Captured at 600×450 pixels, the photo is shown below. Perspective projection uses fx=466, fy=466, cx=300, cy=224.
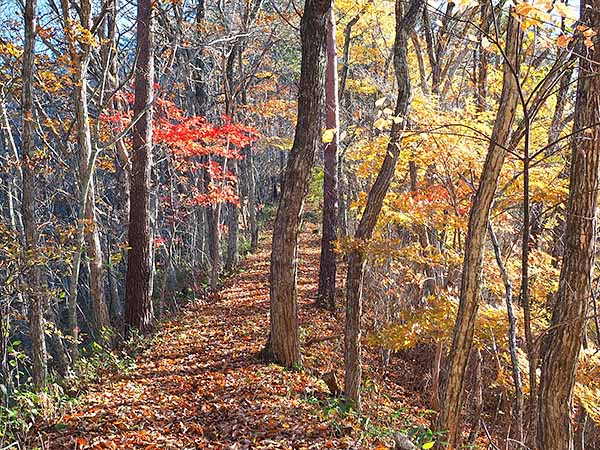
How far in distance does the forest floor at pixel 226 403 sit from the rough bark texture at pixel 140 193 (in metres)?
0.81

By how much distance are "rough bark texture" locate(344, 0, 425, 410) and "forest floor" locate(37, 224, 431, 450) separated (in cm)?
49

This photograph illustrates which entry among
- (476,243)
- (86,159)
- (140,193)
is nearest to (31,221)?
(86,159)

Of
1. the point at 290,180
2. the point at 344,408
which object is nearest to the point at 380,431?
the point at 344,408

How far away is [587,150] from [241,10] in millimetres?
13768

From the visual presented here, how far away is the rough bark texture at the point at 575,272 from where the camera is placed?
3271 mm

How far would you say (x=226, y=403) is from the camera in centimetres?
545

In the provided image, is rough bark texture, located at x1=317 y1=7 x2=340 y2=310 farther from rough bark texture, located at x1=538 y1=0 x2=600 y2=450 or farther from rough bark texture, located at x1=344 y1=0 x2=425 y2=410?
rough bark texture, located at x1=538 y1=0 x2=600 y2=450

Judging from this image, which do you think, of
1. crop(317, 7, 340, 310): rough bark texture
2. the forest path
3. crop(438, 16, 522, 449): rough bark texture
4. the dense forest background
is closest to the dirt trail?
the forest path

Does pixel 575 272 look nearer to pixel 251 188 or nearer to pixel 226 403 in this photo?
pixel 226 403

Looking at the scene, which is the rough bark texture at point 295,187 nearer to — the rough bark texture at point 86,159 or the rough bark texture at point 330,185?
the rough bark texture at point 86,159

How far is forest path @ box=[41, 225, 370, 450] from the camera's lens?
14.6ft

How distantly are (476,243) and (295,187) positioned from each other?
255 cm

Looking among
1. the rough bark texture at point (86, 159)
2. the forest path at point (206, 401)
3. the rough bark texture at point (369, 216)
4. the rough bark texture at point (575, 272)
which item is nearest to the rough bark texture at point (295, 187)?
the forest path at point (206, 401)

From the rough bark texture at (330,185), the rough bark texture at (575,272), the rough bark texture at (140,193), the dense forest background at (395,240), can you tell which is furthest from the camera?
the rough bark texture at (330,185)
